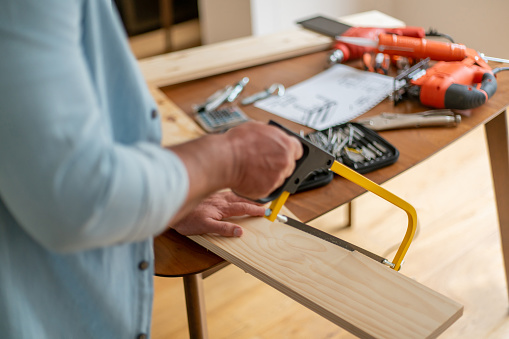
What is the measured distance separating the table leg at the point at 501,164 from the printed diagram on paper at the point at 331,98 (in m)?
0.32

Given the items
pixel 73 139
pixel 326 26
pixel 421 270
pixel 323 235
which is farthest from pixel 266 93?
pixel 73 139

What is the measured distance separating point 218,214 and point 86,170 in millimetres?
484

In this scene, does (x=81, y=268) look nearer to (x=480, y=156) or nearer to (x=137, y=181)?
(x=137, y=181)

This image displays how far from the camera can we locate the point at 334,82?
63.1 inches

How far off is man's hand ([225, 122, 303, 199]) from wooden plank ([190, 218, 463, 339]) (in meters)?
0.19

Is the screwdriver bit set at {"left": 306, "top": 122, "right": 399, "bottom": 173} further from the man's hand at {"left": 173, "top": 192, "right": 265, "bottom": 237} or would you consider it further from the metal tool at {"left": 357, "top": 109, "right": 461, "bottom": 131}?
the man's hand at {"left": 173, "top": 192, "right": 265, "bottom": 237}

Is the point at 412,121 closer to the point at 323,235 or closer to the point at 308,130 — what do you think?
the point at 308,130

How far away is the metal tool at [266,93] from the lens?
Answer: 4.95 ft

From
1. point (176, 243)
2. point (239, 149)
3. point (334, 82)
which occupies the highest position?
point (239, 149)

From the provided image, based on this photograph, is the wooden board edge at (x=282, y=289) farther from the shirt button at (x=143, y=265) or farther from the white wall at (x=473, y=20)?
the white wall at (x=473, y=20)

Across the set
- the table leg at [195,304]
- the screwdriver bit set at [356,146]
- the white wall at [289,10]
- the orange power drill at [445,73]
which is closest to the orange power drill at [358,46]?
the orange power drill at [445,73]

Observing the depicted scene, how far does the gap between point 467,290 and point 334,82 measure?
92cm

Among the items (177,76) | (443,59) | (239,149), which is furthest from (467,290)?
(239,149)

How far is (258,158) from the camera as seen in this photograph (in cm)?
70
